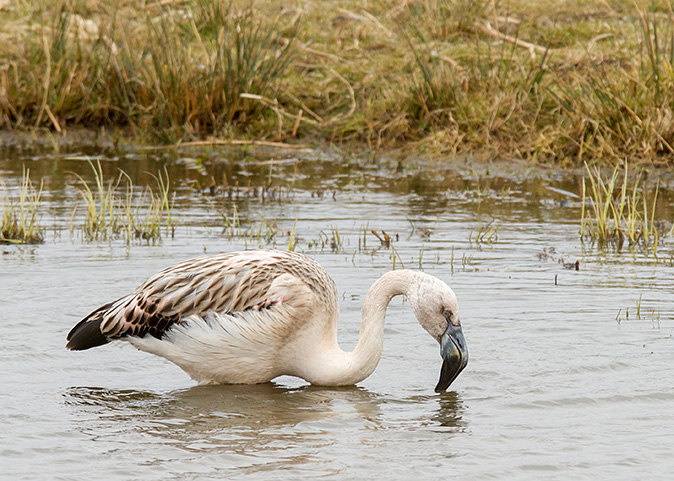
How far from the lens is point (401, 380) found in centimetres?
625

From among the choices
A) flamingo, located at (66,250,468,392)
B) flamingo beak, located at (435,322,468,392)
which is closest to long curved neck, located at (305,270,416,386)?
flamingo, located at (66,250,468,392)

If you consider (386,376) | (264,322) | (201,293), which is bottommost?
(386,376)

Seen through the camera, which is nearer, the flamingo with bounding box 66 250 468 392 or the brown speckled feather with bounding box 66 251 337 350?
the flamingo with bounding box 66 250 468 392

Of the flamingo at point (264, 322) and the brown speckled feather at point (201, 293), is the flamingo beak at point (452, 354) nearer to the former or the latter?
the flamingo at point (264, 322)

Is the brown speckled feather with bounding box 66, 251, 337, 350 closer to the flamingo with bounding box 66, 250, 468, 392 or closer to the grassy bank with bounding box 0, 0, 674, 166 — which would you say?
the flamingo with bounding box 66, 250, 468, 392

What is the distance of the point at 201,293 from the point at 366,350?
3.21 feet

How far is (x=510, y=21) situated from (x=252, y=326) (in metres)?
10.2

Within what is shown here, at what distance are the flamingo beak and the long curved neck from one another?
1.18 ft

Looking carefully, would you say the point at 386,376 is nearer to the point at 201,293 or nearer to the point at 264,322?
the point at 264,322

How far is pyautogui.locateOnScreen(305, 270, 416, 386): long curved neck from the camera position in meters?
5.95

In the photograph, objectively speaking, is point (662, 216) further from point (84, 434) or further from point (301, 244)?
point (84, 434)

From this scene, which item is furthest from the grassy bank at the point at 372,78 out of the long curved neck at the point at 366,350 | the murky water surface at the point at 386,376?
the long curved neck at the point at 366,350

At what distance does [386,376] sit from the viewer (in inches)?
249

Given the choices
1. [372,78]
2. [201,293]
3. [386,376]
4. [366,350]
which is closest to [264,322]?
[201,293]
